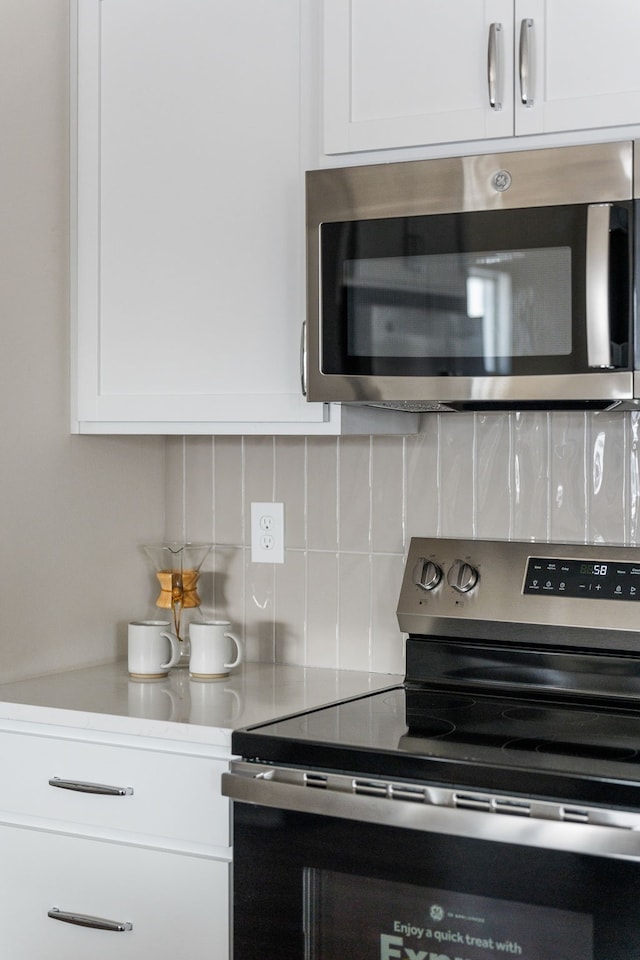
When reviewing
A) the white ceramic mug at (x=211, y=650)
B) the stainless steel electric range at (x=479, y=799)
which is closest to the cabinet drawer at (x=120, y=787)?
the stainless steel electric range at (x=479, y=799)

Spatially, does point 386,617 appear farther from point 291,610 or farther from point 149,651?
point 149,651

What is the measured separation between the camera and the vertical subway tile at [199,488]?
8.10 ft

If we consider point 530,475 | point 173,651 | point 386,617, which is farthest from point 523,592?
point 173,651

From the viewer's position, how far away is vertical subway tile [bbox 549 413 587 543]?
2066 mm

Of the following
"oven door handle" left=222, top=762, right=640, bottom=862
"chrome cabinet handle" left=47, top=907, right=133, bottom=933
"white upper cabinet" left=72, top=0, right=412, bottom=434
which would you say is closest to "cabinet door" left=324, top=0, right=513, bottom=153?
"white upper cabinet" left=72, top=0, right=412, bottom=434

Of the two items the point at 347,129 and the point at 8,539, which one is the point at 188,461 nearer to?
the point at 8,539

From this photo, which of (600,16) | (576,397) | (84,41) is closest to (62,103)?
(84,41)

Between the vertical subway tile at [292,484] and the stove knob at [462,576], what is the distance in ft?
1.24

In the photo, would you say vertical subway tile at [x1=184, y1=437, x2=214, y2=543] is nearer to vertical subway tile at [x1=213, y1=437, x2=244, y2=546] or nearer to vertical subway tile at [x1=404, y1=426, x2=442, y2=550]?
vertical subway tile at [x1=213, y1=437, x2=244, y2=546]

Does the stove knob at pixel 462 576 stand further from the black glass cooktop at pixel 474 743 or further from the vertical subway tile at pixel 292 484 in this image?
the vertical subway tile at pixel 292 484

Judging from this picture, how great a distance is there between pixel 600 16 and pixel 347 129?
43 cm

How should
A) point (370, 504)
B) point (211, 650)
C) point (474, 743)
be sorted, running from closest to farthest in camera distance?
point (474, 743) < point (211, 650) < point (370, 504)

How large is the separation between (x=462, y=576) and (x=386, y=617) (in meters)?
0.24

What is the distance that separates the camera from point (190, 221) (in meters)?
2.13
